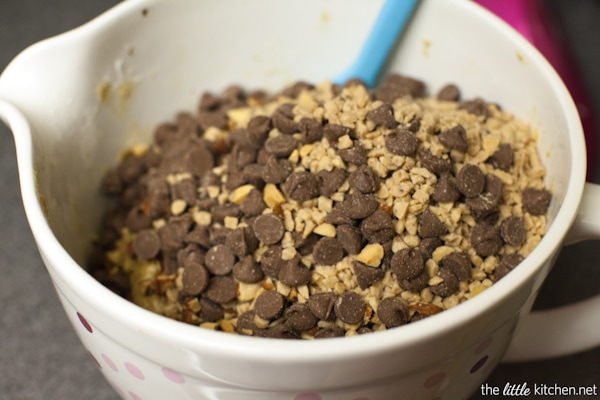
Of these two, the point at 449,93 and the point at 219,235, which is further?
the point at 449,93

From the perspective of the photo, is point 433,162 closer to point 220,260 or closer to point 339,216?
point 339,216

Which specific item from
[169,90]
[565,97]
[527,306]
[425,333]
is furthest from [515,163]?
[169,90]

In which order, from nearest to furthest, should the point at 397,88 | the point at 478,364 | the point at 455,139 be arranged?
1. the point at 478,364
2. the point at 455,139
3. the point at 397,88

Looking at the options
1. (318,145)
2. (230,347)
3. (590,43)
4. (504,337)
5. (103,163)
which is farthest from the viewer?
(590,43)

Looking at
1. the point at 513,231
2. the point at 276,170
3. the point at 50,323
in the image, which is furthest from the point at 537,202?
the point at 50,323

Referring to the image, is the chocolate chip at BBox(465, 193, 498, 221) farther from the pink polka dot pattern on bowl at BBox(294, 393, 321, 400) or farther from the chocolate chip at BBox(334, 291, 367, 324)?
the pink polka dot pattern on bowl at BBox(294, 393, 321, 400)

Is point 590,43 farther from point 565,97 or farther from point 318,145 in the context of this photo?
point 318,145

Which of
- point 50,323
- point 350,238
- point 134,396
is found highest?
point 350,238
